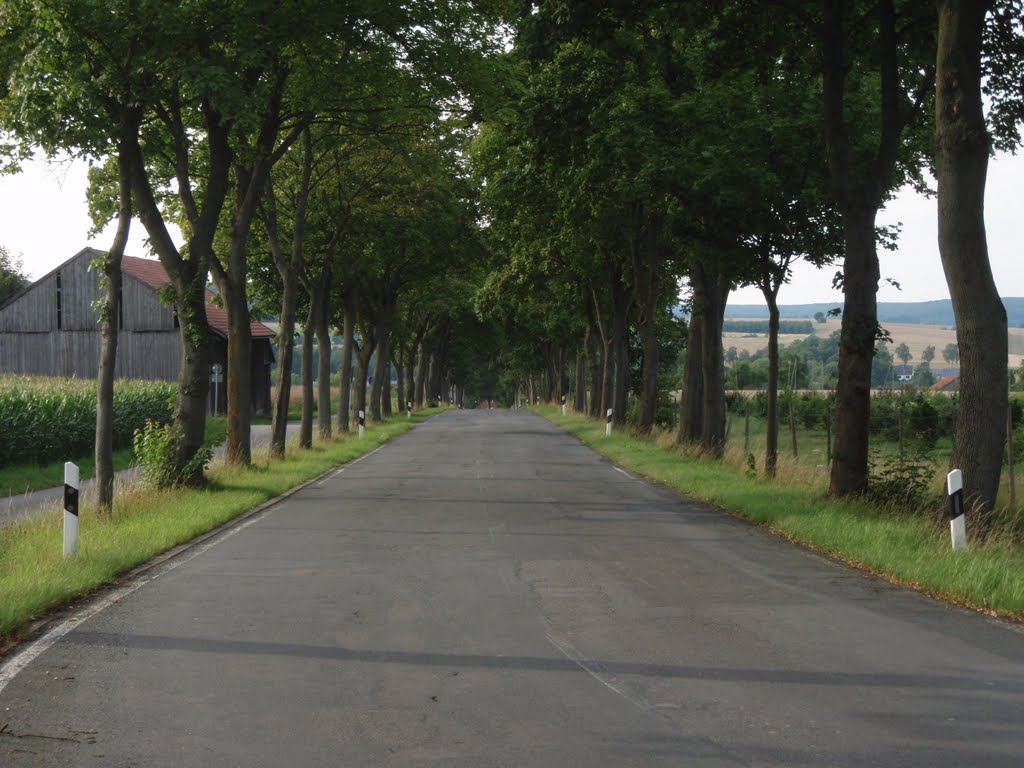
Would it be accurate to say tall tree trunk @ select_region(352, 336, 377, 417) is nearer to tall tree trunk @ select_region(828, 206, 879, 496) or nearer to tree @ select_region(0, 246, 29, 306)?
tall tree trunk @ select_region(828, 206, 879, 496)

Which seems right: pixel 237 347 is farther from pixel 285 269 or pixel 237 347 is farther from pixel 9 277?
pixel 9 277

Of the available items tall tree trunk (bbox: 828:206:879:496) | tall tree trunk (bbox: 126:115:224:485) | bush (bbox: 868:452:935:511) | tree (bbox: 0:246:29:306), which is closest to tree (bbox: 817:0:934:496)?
tall tree trunk (bbox: 828:206:879:496)

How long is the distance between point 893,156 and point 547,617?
9.67 meters

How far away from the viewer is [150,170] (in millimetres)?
22031

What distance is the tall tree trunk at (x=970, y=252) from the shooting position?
1188cm

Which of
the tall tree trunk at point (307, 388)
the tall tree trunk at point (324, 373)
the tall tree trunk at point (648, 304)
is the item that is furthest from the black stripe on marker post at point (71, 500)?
the tall tree trunk at point (324, 373)

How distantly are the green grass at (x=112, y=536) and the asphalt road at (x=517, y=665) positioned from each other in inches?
19.4

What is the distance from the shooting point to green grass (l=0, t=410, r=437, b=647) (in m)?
8.91

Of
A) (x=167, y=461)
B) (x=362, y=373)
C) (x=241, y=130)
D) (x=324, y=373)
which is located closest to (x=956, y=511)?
(x=167, y=461)

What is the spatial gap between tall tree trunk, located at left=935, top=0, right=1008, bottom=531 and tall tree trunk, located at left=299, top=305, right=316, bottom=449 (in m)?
20.6

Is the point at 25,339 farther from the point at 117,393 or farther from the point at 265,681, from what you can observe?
the point at 265,681

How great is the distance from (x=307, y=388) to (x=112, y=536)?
18717 millimetres

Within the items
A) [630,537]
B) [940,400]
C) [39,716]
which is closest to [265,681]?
[39,716]

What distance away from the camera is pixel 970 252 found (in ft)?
39.7
